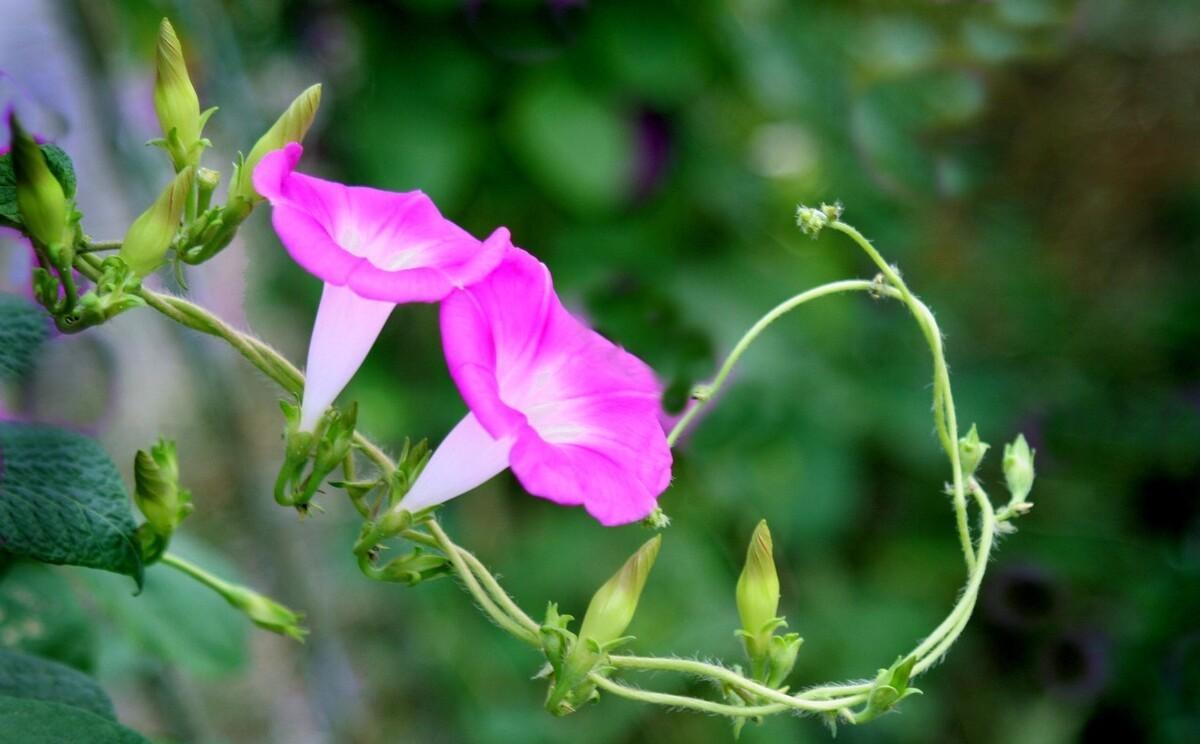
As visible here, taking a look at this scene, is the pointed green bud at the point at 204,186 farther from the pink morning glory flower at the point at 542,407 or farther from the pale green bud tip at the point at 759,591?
the pale green bud tip at the point at 759,591

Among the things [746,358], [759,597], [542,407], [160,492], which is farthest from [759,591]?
[746,358]

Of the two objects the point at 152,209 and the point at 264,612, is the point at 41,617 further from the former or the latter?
the point at 152,209

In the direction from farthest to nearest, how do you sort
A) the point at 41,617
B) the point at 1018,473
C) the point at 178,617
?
the point at 178,617, the point at 41,617, the point at 1018,473

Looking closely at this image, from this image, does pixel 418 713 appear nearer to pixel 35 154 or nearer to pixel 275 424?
pixel 275 424

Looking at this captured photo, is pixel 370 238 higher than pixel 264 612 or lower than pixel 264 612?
higher

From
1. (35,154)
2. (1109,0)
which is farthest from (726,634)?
(1109,0)

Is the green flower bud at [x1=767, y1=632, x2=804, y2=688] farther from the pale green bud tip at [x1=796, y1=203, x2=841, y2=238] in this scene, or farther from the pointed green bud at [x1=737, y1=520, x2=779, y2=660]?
the pale green bud tip at [x1=796, y1=203, x2=841, y2=238]

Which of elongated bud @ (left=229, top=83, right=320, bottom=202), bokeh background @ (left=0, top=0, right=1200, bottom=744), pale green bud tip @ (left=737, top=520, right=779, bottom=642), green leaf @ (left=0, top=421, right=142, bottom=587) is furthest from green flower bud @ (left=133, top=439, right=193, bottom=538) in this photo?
bokeh background @ (left=0, top=0, right=1200, bottom=744)
